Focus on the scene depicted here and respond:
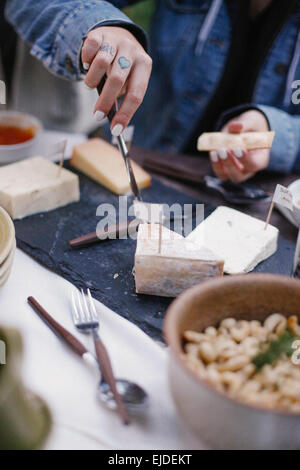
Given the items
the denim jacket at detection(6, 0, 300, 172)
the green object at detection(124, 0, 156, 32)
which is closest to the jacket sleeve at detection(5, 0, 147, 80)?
the denim jacket at detection(6, 0, 300, 172)

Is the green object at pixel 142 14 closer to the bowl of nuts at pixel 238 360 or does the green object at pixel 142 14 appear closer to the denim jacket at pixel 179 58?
Answer: the denim jacket at pixel 179 58

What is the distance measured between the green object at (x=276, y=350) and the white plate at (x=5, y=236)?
20.1 inches

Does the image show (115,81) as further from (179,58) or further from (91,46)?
(179,58)

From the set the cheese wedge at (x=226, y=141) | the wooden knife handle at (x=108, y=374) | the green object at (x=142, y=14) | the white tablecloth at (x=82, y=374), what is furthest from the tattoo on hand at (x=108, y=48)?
the green object at (x=142, y=14)

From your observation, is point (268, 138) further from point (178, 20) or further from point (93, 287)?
point (178, 20)

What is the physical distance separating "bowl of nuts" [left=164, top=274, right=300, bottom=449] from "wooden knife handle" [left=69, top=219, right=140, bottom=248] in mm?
525

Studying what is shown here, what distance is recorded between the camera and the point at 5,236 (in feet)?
3.08

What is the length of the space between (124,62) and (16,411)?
89 cm

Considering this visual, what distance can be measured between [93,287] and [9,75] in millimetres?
1749

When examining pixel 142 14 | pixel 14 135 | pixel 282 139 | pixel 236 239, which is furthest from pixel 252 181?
pixel 142 14

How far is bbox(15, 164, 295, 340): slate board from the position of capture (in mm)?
1052

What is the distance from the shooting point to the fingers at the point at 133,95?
115 cm

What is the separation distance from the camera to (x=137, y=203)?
1399mm
